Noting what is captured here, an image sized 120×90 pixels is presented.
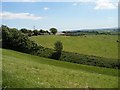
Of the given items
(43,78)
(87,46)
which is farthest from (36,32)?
(43,78)

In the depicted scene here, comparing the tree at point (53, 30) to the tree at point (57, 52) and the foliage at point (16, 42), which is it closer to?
the tree at point (57, 52)

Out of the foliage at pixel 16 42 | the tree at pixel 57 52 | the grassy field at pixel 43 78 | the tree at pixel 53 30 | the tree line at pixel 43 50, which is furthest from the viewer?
the tree at pixel 53 30

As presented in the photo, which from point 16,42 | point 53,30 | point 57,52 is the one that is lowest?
point 57,52

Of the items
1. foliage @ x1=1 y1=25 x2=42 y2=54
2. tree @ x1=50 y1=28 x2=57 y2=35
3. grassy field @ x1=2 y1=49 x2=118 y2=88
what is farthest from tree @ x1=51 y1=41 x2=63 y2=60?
tree @ x1=50 y1=28 x2=57 y2=35

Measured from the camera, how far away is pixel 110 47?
120 meters

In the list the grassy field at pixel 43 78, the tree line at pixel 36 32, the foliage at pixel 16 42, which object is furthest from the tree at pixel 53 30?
the grassy field at pixel 43 78

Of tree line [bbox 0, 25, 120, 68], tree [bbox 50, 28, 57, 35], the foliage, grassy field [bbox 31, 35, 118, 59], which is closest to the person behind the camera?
tree line [bbox 0, 25, 120, 68]

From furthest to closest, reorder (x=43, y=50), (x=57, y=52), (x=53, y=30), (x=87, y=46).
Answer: (x=53, y=30) → (x=87, y=46) → (x=43, y=50) → (x=57, y=52)

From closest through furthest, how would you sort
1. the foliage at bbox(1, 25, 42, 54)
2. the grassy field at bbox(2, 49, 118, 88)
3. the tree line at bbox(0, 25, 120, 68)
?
the grassy field at bbox(2, 49, 118, 88), the tree line at bbox(0, 25, 120, 68), the foliage at bbox(1, 25, 42, 54)

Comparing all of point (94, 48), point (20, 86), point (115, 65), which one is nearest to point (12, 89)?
point (20, 86)

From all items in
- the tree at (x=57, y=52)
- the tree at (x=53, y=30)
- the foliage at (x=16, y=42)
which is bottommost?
the tree at (x=57, y=52)

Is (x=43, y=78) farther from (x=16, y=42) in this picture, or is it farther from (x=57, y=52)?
(x=16, y=42)

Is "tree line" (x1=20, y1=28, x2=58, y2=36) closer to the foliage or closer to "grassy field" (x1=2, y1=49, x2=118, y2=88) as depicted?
the foliage

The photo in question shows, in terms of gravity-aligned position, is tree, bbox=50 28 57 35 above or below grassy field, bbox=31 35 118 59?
above
